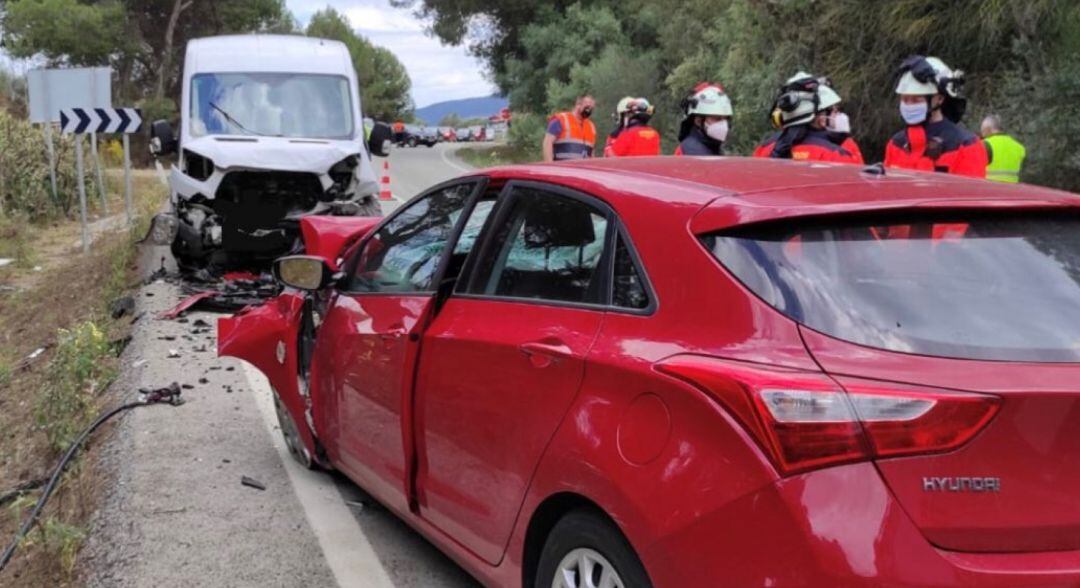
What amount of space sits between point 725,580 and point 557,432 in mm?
709

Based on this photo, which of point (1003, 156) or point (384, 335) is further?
point (1003, 156)

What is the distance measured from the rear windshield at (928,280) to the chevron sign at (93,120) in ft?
46.0

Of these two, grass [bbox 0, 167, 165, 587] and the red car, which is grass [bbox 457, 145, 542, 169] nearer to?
grass [bbox 0, 167, 165, 587]

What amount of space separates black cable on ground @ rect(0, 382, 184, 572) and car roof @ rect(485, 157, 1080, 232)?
3092 millimetres

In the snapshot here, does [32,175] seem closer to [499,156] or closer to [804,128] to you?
[804,128]

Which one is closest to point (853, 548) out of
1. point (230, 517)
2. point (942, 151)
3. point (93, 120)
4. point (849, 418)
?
point (849, 418)

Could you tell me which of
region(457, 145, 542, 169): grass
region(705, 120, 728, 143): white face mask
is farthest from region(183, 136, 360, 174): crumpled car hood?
region(457, 145, 542, 169): grass

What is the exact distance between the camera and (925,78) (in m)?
6.36

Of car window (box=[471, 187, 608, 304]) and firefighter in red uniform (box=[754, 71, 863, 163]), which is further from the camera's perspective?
firefighter in red uniform (box=[754, 71, 863, 163])

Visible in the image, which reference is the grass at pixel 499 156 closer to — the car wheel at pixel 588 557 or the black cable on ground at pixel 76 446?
the black cable on ground at pixel 76 446

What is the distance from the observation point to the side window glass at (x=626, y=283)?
8.73 ft

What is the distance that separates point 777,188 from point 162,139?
9.42 metres

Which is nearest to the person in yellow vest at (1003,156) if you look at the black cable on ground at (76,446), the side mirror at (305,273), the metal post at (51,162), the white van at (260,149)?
the side mirror at (305,273)

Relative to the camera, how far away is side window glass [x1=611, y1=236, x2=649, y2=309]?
8.73 feet
